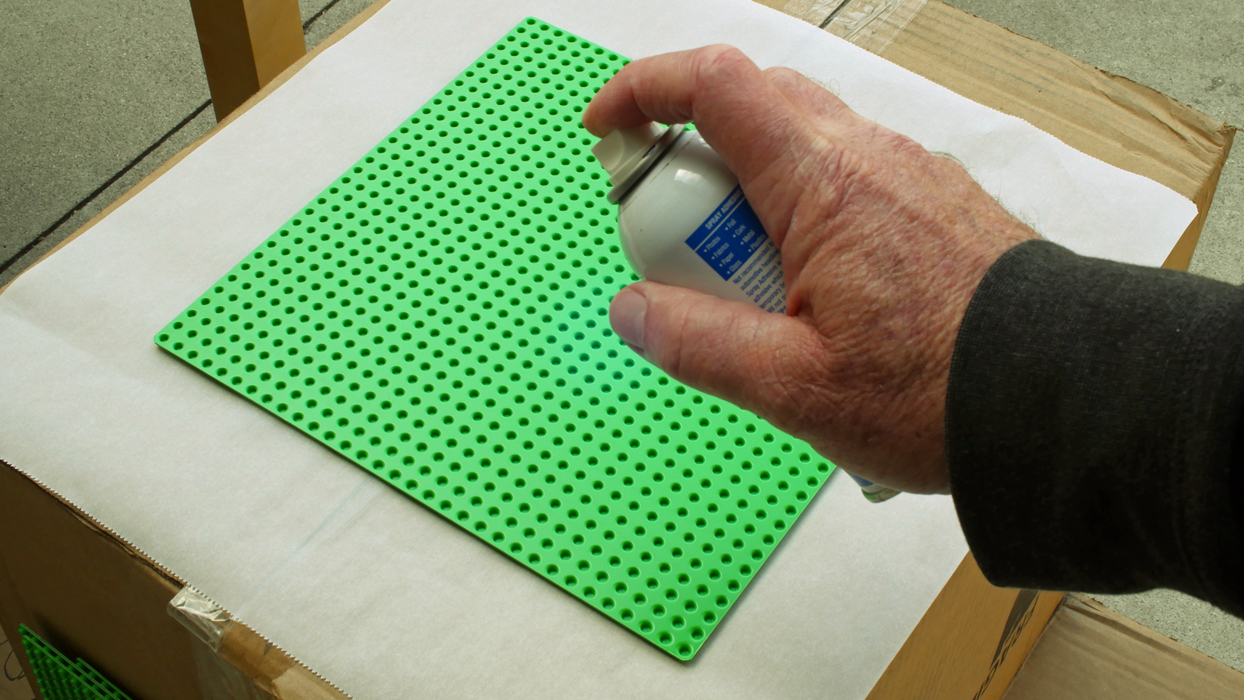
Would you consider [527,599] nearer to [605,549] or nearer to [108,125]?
[605,549]

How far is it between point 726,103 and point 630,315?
18cm

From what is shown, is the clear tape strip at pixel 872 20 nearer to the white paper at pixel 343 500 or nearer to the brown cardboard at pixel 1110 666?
the white paper at pixel 343 500

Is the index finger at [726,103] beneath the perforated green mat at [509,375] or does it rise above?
above

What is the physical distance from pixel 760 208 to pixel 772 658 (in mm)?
387

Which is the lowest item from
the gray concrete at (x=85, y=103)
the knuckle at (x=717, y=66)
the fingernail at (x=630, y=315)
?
the gray concrete at (x=85, y=103)

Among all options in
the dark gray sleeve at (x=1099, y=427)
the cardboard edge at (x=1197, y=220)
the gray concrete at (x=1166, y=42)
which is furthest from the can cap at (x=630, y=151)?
the gray concrete at (x=1166, y=42)

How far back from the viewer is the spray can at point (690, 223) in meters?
0.69

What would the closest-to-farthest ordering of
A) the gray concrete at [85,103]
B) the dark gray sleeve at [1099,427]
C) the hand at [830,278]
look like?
the dark gray sleeve at [1099,427] < the hand at [830,278] < the gray concrete at [85,103]

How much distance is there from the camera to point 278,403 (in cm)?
92

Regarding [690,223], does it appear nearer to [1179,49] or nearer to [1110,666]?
[1110,666]

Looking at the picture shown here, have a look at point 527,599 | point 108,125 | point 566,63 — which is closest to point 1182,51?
point 566,63

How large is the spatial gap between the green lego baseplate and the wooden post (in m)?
0.79

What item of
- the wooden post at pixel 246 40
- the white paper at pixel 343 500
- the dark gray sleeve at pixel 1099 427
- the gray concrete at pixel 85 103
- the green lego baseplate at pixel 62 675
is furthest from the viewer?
the gray concrete at pixel 85 103

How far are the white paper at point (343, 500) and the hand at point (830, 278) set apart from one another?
22cm
